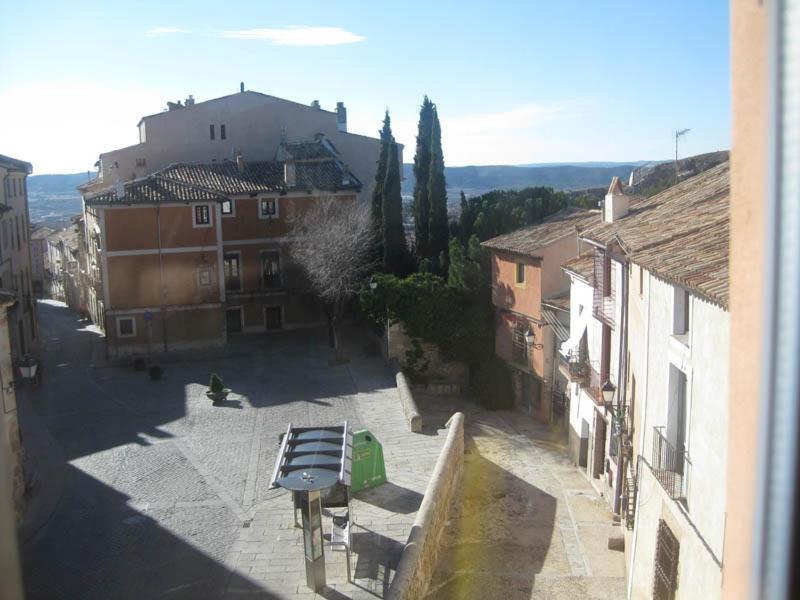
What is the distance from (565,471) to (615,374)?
13.0ft

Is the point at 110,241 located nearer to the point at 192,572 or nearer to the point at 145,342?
the point at 145,342

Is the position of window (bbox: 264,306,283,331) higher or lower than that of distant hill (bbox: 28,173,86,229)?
lower

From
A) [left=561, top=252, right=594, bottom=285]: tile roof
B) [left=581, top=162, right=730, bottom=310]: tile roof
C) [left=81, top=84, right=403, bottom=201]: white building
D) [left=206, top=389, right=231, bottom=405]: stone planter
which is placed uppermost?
[left=81, top=84, right=403, bottom=201]: white building

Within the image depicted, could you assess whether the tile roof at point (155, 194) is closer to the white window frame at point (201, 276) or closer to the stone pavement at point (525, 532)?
the white window frame at point (201, 276)

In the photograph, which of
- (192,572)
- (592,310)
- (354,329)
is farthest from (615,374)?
(354,329)

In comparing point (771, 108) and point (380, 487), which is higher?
point (771, 108)

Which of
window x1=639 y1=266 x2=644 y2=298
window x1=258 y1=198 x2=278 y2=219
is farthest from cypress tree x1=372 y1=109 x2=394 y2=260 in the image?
window x1=639 y1=266 x2=644 y2=298

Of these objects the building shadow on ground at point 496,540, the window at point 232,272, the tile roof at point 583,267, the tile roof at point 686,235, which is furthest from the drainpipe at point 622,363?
the window at point 232,272

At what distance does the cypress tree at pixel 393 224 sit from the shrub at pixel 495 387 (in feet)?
18.4

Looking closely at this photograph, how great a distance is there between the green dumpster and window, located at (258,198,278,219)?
16822mm

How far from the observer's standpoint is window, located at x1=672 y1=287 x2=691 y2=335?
980cm

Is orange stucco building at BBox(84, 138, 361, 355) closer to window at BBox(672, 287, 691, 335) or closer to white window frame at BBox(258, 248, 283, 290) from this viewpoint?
white window frame at BBox(258, 248, 283, 290)

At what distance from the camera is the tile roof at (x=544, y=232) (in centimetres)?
2184

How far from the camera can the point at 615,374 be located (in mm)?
15078
